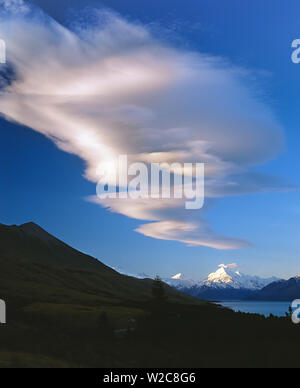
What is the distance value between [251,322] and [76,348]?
40395 millimetres

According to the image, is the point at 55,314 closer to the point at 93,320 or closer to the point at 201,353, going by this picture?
the point at 93,320

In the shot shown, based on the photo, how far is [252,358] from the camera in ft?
222

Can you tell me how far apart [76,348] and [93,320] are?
4501 cm

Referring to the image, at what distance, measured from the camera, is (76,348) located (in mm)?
82688

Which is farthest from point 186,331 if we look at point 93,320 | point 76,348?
point 93,320
